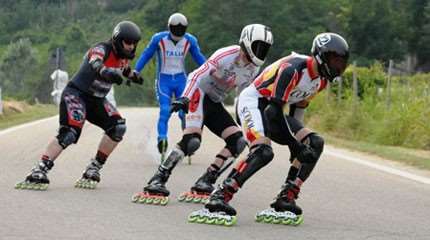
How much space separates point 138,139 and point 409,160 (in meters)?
5.93

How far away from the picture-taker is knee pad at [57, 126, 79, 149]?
9.73 metres

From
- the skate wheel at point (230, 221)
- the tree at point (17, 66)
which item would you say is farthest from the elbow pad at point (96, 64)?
the tree at point (17, 66)

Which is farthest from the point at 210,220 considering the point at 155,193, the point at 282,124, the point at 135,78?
the point at 135,78

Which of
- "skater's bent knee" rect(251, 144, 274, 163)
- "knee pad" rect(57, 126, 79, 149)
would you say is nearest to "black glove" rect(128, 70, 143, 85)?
"knee pad" rect(57, 126, 79, 149)

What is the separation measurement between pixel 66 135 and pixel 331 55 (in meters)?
3.27

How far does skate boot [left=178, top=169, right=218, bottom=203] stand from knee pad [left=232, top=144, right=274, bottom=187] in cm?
141

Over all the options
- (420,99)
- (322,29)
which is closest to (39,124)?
(420,99)

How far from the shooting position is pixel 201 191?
9188 mm

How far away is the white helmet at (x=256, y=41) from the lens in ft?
26.6

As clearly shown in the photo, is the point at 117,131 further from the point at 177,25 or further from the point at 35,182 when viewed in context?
the point at 177,25

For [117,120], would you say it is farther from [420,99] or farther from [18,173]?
[420,99]

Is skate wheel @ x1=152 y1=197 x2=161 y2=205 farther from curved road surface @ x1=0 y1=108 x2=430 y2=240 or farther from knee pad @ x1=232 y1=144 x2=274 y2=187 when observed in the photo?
knee pad @ x1=232 y1=144 x2=274 y2=187

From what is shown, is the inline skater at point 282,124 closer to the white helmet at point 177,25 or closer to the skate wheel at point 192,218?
the skate wheel at point 192,218

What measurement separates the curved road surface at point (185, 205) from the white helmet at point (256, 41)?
4.63 feet
